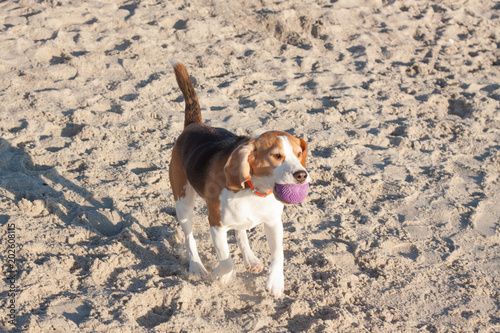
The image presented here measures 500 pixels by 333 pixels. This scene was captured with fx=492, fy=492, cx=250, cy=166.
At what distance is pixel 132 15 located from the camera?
8359mm

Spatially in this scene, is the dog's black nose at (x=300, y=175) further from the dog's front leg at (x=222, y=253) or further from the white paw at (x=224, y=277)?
the white paw at (x=224, y=277)

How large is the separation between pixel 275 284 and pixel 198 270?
2.33 feet

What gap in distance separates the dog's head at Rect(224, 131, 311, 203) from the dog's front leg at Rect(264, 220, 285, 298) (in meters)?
0.43

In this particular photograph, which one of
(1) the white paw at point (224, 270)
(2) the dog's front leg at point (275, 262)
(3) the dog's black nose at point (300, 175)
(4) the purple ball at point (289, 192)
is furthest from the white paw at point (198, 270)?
(3) the dog's black nose at point (300, 175)

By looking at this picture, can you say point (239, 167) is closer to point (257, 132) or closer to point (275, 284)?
point (275, 284)

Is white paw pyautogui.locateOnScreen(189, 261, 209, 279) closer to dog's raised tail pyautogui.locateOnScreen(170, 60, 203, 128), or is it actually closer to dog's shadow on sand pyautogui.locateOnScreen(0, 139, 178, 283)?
dog's shadow on sand pyautogui.locateOnScreen(0, 139, 178, 283)

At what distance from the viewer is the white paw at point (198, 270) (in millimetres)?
3736

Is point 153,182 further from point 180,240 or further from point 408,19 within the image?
point 408,19

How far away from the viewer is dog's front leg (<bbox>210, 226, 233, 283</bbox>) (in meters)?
3.35

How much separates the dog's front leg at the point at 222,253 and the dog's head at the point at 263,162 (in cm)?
46

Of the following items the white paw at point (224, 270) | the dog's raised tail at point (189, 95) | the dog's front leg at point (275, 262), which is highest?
the dog's raised tail at point (189, 95)

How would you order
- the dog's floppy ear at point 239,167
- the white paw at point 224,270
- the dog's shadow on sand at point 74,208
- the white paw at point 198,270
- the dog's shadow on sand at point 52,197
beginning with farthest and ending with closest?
the dog's shadow on sand at point 52,197
the dog's shadow on sand at point 74,208
the white paw at point 198,270
the white paw at point 224,270
the dog's floppy ear at point 239,167

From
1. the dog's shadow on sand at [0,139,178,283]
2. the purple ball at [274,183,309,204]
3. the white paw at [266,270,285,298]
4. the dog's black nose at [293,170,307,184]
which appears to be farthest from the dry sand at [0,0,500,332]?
the dog's black nose at [293,170,307,184]

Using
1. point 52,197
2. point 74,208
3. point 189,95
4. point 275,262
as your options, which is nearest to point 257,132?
point 189,95
